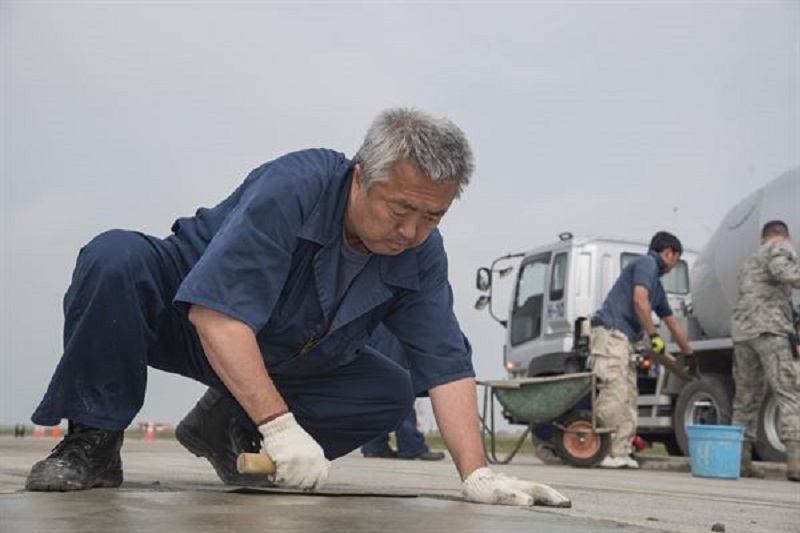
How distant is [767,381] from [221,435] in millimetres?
6469

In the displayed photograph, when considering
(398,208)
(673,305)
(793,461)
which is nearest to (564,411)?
(793,461)

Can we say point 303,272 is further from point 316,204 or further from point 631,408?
point 631,408

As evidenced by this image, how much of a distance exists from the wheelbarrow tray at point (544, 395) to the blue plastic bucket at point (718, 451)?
1.45 meters

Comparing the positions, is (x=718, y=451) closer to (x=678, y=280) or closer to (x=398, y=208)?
(x=678, y=280)

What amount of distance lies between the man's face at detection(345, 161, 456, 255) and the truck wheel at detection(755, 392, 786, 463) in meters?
7.36

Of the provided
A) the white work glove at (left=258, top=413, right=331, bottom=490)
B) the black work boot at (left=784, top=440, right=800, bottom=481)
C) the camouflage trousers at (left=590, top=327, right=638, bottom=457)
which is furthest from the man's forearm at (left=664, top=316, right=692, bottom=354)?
the white work glove at (left=258, top=413, right=331, bottom=490)

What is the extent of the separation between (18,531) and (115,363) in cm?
118

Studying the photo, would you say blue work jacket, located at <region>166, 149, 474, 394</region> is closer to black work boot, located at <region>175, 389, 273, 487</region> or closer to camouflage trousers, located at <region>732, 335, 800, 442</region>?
black work boot, located at <region>175, 389, 273, 487</region>

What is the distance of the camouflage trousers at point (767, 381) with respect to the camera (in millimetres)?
8609

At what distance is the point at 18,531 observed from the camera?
7.55 feet

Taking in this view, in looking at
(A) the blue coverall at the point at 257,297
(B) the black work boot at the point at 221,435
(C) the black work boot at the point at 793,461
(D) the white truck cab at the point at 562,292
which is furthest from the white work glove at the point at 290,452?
(D) the white truck cab at the point at 562,292

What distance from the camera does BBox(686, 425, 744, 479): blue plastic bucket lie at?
27.4 ft

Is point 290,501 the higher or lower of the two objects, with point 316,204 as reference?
lower

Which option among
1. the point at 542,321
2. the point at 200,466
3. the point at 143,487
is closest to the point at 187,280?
the point at 143,487
